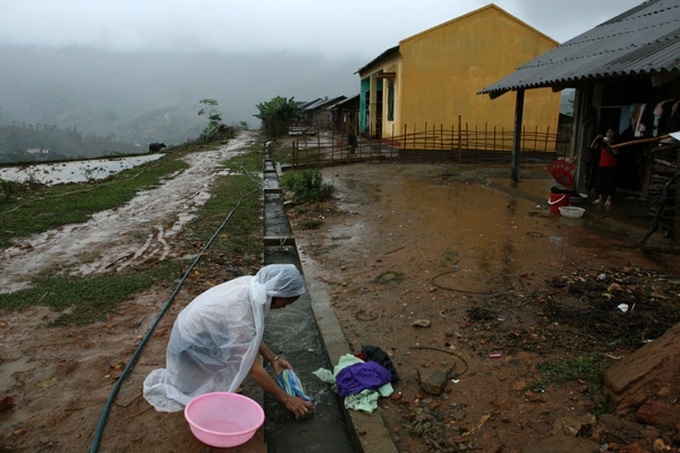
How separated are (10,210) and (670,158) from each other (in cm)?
1339

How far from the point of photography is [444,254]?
7016 mm

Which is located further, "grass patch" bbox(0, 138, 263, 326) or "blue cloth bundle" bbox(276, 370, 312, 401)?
"grass patch" bbox(0, 138, 263, 326)

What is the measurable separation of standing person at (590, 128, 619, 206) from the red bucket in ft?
2.97

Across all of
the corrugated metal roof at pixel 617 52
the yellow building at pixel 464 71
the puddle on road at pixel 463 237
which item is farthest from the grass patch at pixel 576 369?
the yellow building at pixel 464 71

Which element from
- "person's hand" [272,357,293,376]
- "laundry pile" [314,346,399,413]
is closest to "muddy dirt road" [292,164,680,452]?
"laundry pile" [314,346,399,413]

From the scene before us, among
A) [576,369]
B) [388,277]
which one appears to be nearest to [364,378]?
[576,369]

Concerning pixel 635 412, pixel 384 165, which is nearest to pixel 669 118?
pixel 635 412

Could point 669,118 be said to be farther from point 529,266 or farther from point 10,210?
point 10,210

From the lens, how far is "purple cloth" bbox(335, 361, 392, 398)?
3760mm

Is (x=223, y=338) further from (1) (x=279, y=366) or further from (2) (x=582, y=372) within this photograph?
(2) (x=582, y=372)

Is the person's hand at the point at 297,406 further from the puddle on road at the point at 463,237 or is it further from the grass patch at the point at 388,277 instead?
the puddle on road at the point at 463,237

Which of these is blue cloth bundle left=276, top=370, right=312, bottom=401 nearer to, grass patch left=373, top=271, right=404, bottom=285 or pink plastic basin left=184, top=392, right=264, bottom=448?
pink plastic basin left=184, top=392, right=264, bottom=448

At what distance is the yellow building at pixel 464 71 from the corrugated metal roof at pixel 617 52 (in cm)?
797

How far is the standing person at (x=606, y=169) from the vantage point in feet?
30.6
